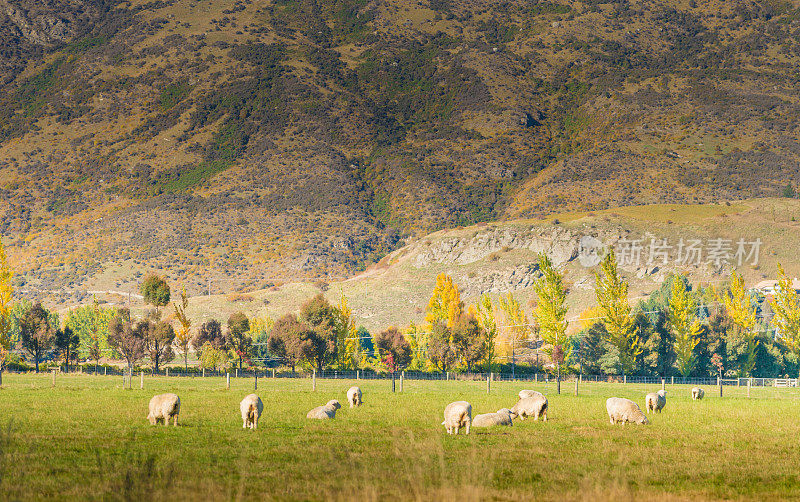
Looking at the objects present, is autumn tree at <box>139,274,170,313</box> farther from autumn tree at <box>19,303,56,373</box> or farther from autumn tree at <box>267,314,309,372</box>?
autumn tree at <box>267,314,309,372</box>

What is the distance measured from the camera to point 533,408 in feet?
97.5

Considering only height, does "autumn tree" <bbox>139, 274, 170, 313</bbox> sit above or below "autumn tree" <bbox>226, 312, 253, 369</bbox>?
above

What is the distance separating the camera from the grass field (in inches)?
566

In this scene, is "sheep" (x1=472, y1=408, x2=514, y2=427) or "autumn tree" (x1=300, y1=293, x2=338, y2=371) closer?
"sheep" (x1=472, y1=408, x2=514, y2=427)

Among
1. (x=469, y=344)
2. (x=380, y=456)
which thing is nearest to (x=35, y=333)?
(x=469, y=344)

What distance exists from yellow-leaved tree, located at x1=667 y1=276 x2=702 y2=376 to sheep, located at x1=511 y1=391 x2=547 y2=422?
221 ft

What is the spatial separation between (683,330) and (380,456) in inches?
3133

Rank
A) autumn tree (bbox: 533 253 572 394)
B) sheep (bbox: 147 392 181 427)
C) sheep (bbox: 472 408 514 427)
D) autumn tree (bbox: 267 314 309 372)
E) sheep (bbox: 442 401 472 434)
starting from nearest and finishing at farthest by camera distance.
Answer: sheep (bbox: 442 401 472 434) < sheep (bbox: 147 392 181 427) < sheep (bbox: 472 408 514 427) < autumn tree (bbox: 533 253 572 394) < autumn tree (bbox: 267 314 309 372)

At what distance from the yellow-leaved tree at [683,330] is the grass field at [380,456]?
61.0 m

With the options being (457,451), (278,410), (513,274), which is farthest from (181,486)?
(513,274)

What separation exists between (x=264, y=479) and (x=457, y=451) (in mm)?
5759

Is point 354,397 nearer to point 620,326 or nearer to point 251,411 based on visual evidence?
point 251,411

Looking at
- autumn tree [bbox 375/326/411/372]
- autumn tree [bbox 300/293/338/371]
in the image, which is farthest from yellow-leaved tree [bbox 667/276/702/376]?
autumn tree [bbox 300/293/338/371]

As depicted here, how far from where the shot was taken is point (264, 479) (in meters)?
16.3
